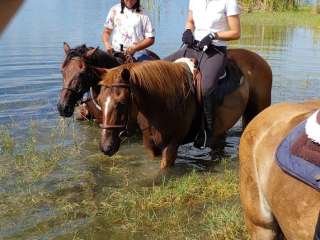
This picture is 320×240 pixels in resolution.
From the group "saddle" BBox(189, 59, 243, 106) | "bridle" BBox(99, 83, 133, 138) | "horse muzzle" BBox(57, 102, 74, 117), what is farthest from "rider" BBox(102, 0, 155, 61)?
"bridle" BBox(99, 83, 133, 138)

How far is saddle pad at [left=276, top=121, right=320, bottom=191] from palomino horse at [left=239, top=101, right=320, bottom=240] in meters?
0.06

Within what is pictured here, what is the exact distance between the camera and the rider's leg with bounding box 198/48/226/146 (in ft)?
18.6

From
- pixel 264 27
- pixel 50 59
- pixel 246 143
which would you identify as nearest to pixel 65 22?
pixel 50 59

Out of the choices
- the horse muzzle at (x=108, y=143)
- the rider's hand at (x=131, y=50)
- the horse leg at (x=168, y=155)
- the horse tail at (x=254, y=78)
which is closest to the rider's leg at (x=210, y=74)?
the horse leg at (x=168, y=155)

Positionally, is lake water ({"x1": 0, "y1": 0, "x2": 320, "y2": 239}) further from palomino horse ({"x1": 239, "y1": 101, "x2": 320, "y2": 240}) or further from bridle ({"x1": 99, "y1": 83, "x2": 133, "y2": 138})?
palomino horse ({"x1": 239, "y1": 101, "x2": 320, "y2": 240})

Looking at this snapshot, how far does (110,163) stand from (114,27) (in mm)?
2292

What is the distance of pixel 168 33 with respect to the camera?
17906 millimetres

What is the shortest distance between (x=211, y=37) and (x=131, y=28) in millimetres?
2040

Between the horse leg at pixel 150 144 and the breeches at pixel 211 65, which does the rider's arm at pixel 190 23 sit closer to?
the breeches at pixel 211 65

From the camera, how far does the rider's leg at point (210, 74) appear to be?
567 centimetres

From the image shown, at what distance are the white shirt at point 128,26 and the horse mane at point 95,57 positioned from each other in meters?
0.76

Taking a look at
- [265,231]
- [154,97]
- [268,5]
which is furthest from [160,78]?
[268,5]

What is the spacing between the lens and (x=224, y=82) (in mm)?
5918

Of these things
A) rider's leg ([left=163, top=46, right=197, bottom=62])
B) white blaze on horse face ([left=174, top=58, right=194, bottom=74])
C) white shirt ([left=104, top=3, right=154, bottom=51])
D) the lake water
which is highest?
white shirt ([left=104, top=3, right=154, bottom=51])
